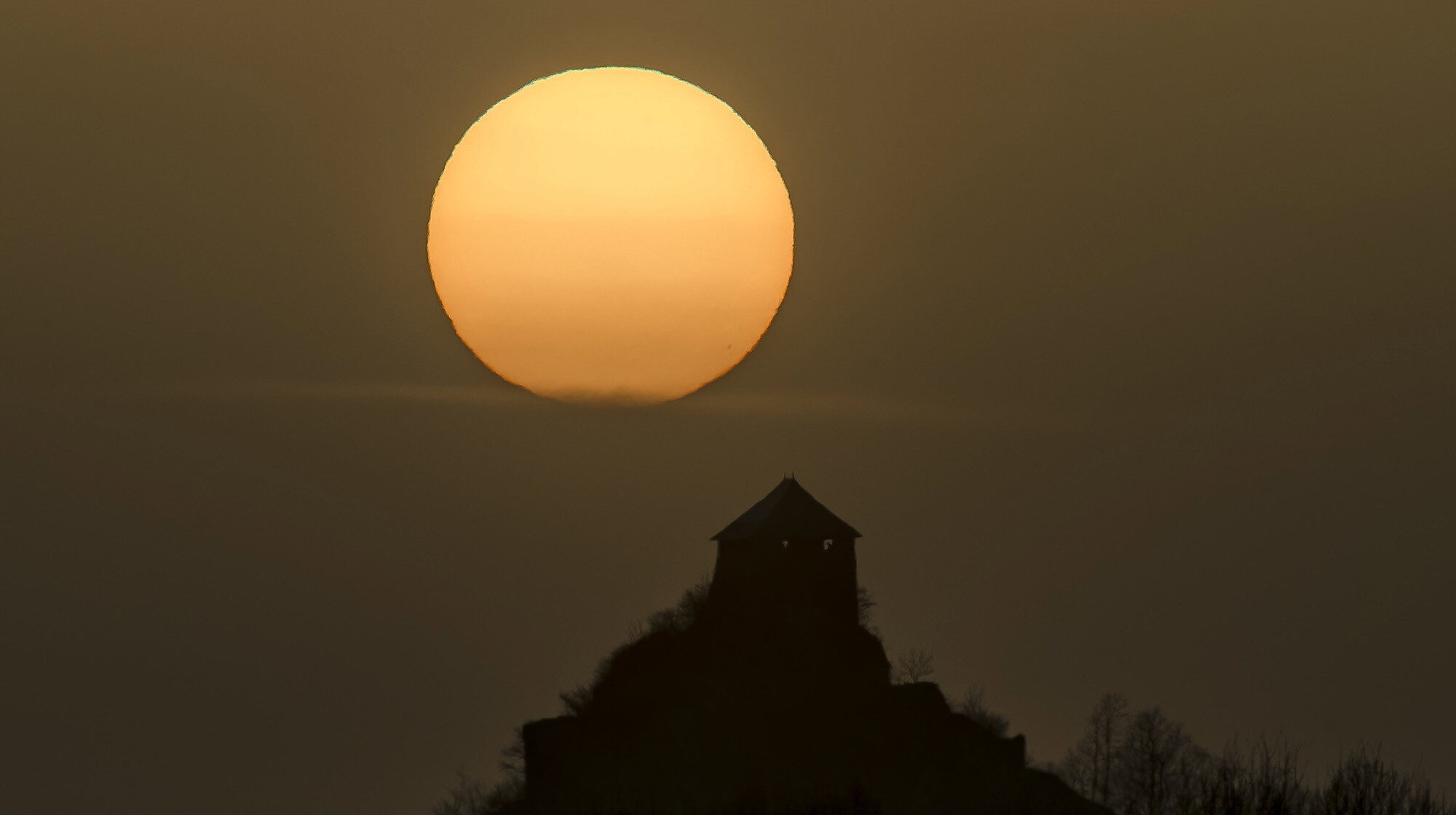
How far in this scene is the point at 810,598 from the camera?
70.8 meters

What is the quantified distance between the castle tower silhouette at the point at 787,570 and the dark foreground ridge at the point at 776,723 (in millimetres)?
61

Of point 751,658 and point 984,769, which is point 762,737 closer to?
point 751,658

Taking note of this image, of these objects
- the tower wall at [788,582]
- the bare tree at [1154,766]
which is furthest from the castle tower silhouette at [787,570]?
the bare tree at [1154,766]

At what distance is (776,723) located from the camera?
6744 centimetres

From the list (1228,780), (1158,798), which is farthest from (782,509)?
(1158,798)

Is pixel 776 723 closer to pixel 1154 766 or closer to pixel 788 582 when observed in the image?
pixel 788 582

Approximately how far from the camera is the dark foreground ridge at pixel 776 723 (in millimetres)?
66500

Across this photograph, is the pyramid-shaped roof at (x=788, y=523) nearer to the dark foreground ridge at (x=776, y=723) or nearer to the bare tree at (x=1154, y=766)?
the dark foreground ridge at (x=776, y=723)

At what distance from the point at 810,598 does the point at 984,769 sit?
29.2ft

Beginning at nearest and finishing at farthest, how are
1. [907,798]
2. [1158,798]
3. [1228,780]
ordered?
[1228,780] → [907,798] → [1158,798]

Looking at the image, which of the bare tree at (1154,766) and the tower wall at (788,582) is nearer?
the tower wall at (788,582)

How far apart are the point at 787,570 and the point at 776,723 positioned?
20.2 ft

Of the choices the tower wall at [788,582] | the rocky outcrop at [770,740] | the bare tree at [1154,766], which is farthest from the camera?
the bare tree at [1154,766]

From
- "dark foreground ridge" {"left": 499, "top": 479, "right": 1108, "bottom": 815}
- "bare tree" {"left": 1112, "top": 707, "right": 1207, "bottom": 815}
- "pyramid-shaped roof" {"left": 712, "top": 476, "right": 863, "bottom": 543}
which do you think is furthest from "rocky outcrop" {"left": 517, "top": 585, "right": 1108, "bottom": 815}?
"bare tree" {"left": 1112, "top": 707, "right": 1207, "bottom": 815}
